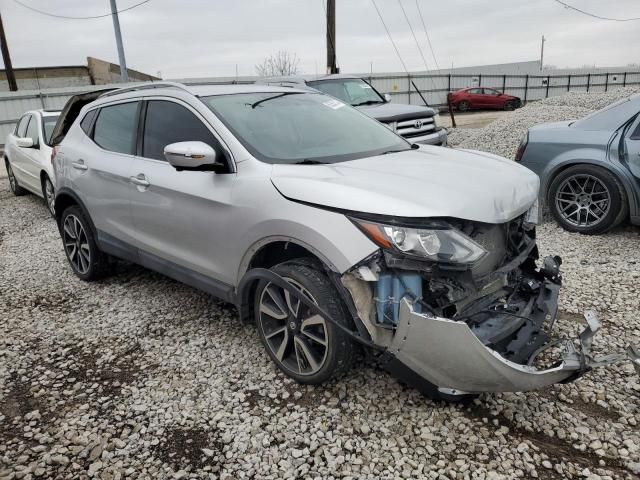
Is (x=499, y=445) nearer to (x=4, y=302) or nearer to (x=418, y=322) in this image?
(x=418, y=322)

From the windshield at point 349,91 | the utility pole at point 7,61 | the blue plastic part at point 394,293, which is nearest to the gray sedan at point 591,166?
the blue plastic part at point 394,293

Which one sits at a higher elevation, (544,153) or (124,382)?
(544,153)

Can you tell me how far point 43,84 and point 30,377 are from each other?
34.7 metres

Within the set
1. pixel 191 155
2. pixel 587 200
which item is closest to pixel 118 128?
pixel 191 155

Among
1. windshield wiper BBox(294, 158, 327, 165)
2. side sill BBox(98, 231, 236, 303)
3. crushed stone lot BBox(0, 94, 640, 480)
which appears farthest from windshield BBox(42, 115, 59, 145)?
windshield wiper BBox(294, 158, 327, 165)

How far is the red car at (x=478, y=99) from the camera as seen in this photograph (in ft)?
84.7

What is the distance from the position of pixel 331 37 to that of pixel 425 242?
17.1 m

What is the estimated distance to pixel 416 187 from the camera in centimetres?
262

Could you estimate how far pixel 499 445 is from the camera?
8.22ft

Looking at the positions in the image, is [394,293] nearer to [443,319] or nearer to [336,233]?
[443,319]

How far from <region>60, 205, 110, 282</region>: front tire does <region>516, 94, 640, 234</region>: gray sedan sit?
487cm

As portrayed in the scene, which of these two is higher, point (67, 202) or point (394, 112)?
point (394, 112)

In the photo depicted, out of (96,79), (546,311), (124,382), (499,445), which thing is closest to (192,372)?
(124,382)

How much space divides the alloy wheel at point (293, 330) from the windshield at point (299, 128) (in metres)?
0.84
